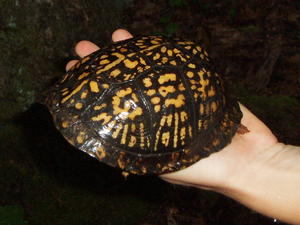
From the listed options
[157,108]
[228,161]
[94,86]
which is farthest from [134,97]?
[228,161]

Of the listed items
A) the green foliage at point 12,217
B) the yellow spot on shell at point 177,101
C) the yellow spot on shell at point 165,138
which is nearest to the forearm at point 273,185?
the yellow spot on shell at point 165,138

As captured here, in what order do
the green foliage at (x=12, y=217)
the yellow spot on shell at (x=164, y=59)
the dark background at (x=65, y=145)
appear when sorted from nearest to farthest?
1. the yellow spot on shell at (x=164, y=59)
2. the green foliage at (x=12, y=217)
3. the dark background at (x=65, y=145)

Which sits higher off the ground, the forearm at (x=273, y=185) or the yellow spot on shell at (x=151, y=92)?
the yellow spot on shell at (x=151, y=92)

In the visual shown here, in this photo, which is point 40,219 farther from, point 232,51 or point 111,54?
point 232,51

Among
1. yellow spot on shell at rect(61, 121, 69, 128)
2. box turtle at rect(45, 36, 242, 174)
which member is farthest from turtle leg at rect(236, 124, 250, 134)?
yellow spot on shell at rect(61, 121, 69, 128)

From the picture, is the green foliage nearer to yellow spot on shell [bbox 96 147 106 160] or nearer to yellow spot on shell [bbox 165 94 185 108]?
yellow spot on shell [bbox 96 147 106 160]

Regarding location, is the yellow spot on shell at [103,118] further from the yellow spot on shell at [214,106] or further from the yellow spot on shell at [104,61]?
the yellow spot on shell at [214,106]
